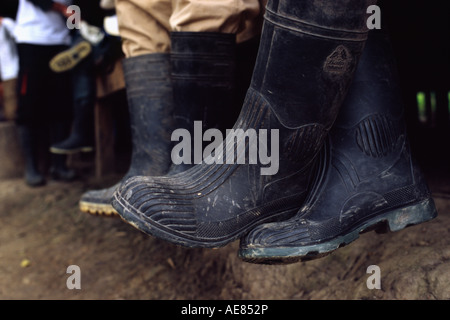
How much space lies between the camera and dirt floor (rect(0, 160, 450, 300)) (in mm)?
1190

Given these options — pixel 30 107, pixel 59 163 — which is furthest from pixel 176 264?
pixel 30 107

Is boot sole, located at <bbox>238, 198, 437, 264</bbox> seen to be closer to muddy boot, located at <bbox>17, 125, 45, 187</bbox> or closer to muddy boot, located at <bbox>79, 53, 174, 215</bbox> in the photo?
muddy boot, located at <bbox>79, 53, 174, 215</bbox>

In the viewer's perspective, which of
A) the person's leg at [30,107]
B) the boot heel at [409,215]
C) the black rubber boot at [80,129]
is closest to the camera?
the boot heel at [409,215]

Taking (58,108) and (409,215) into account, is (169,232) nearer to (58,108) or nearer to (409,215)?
(409,215)

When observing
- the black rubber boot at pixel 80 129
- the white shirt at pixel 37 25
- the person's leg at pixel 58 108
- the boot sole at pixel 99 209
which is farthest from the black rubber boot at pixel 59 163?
the boot sole at pixel 99 209

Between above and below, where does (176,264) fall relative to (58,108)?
below

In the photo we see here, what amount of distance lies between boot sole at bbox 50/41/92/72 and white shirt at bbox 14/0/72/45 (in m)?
0.32

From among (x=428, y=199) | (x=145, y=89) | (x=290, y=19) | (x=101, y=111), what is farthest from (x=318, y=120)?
(x=101, y=111)

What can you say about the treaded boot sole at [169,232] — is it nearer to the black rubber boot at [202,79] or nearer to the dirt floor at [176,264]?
the black rubber boot at [202,79]

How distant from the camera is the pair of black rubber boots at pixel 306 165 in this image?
0.89m

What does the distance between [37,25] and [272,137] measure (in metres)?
2.32

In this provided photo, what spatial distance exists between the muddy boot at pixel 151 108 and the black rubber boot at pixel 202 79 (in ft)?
0.55

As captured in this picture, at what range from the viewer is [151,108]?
1.35 m

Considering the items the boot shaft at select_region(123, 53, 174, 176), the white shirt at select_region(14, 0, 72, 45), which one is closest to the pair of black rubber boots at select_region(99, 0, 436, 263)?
the boot shaft at select_region(123, 53, 174, 176)
